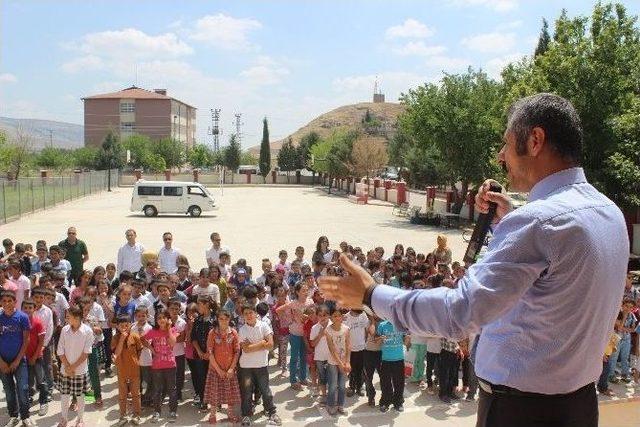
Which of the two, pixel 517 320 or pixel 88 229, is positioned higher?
pixel 517 320

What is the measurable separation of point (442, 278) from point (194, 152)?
8723 cm

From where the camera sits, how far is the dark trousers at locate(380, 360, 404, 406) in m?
8.02

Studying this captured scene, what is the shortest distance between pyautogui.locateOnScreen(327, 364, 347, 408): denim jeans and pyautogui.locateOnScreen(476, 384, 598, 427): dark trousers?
6115mm

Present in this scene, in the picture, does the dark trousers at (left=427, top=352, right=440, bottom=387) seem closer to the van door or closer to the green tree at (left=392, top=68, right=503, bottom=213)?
the green tree at (left=392, top=68, right=503, bottom=213)

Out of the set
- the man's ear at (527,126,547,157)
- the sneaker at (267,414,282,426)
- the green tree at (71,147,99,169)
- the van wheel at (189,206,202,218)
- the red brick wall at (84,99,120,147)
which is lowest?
the sneaker at (267,414,282,426)

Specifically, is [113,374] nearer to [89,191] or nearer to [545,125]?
[545,125]

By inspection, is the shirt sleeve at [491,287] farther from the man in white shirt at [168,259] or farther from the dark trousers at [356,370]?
the man in white shirt at [168,259]

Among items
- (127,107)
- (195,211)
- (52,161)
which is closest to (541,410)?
(195,211)

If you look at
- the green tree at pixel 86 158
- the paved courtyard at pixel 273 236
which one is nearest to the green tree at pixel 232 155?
the green tree at pixel 86 158

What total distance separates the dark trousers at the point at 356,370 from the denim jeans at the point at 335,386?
1.39ft

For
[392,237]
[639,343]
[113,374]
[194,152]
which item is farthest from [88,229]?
[194,152]

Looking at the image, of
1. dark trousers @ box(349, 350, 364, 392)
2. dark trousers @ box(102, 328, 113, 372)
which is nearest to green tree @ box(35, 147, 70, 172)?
dark trousers @ box(102, 328, 113, 372)

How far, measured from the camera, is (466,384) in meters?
8.71

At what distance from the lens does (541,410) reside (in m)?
1.78
